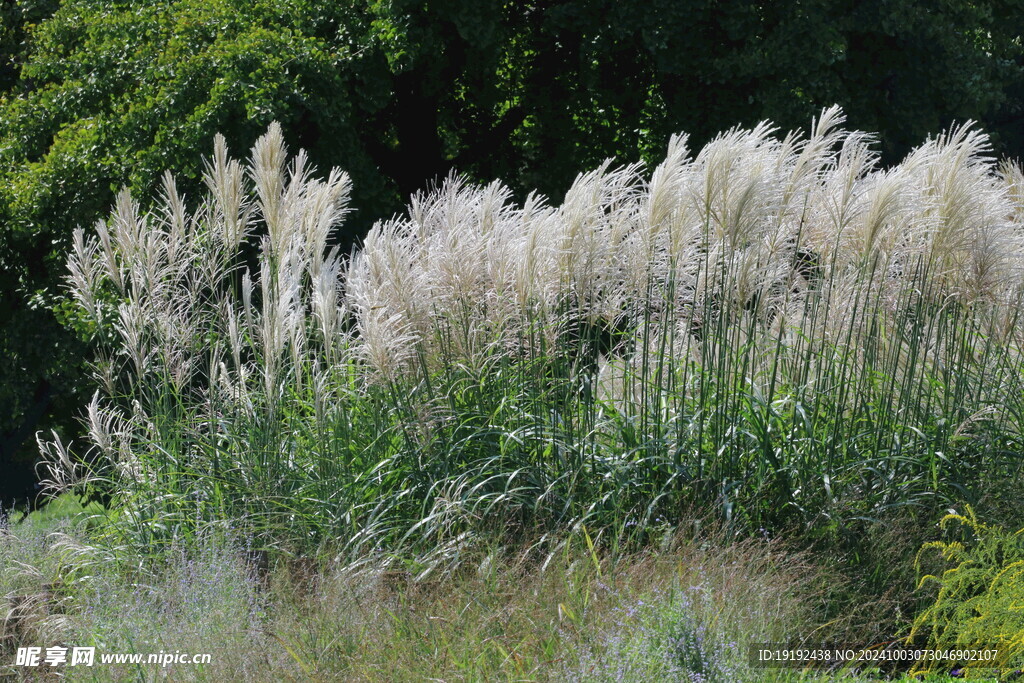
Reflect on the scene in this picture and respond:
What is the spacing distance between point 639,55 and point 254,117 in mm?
5113

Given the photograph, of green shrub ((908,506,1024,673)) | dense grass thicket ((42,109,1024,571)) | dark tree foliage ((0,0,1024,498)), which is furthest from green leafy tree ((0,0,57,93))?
green shrub ((908,506,1024,673))

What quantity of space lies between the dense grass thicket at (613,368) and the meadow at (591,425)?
19 millimetres

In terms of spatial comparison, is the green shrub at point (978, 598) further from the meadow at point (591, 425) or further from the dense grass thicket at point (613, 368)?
the dense grass thicket at point (613, 368)

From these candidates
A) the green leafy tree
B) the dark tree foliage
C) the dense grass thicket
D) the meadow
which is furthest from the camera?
the green leafy tree

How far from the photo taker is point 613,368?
530 centimetres

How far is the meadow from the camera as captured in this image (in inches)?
166

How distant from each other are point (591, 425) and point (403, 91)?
8532mm

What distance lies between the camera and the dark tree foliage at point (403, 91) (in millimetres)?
10023

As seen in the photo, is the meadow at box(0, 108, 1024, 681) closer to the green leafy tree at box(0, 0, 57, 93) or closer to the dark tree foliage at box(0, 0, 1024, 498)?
the dark tree foliage at box(0, 0, 1024, 498)

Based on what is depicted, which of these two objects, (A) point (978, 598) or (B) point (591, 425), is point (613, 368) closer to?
(B) point (591, 425)

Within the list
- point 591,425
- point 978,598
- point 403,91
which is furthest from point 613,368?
point 403,91

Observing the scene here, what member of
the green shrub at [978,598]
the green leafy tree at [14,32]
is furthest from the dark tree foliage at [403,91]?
the green shrub at [978,598]

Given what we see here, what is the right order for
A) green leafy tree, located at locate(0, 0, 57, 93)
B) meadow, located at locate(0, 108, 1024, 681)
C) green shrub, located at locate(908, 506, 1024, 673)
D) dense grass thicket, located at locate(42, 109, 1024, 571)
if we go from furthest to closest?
green leafy tree, located at locate(0, 0, 57, 93) → dense grass thicket, located at locate(42, 109, 1024, 571) → meadow, located at locate(0, 108, 1024, 681) → green shrub, located at locate(908, 506, 1024, 673)

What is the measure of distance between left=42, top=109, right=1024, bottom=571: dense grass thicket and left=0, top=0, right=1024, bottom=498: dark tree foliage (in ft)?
14.8
